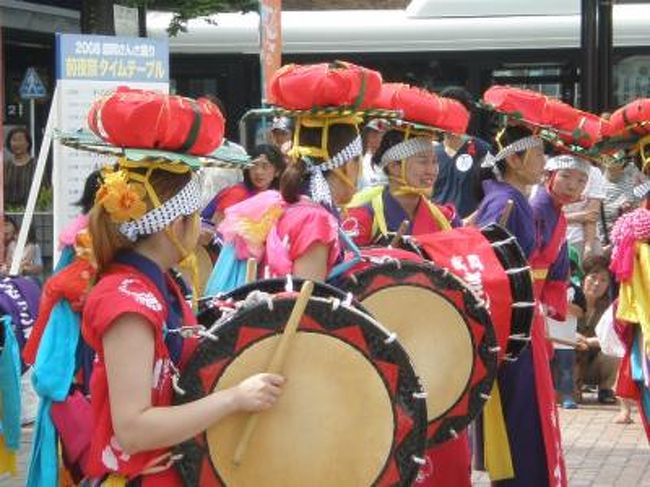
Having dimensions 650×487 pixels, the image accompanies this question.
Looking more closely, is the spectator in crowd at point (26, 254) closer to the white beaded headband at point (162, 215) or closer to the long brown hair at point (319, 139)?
the long brown hair at point (319, 139)

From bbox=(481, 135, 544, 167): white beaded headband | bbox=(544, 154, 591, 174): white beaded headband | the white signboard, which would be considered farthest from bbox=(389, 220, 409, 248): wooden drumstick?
the white signboard

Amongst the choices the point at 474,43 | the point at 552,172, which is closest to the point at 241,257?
the point at 552,172

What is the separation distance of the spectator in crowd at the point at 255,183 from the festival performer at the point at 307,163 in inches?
188

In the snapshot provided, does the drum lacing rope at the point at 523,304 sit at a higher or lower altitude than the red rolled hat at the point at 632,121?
lower

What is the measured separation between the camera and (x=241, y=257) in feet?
16.8

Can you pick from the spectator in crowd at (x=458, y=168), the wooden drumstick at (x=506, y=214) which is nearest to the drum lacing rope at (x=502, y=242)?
the wooden drumstick at (x=506, y=214)

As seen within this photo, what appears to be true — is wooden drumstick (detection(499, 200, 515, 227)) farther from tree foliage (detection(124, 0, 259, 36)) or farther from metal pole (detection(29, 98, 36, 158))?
metal pole (detection(29, 98, 36, 158))

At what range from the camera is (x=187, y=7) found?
15078mm

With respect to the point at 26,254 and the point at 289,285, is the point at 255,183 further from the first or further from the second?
the point at 289,285

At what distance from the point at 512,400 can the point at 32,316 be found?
78.5 inches

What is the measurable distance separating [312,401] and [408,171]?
2.64m

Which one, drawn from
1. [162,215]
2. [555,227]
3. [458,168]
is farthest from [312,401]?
[458,168]

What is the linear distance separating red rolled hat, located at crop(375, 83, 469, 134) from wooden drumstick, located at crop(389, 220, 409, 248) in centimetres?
41

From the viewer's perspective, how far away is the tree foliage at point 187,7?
1507cm
